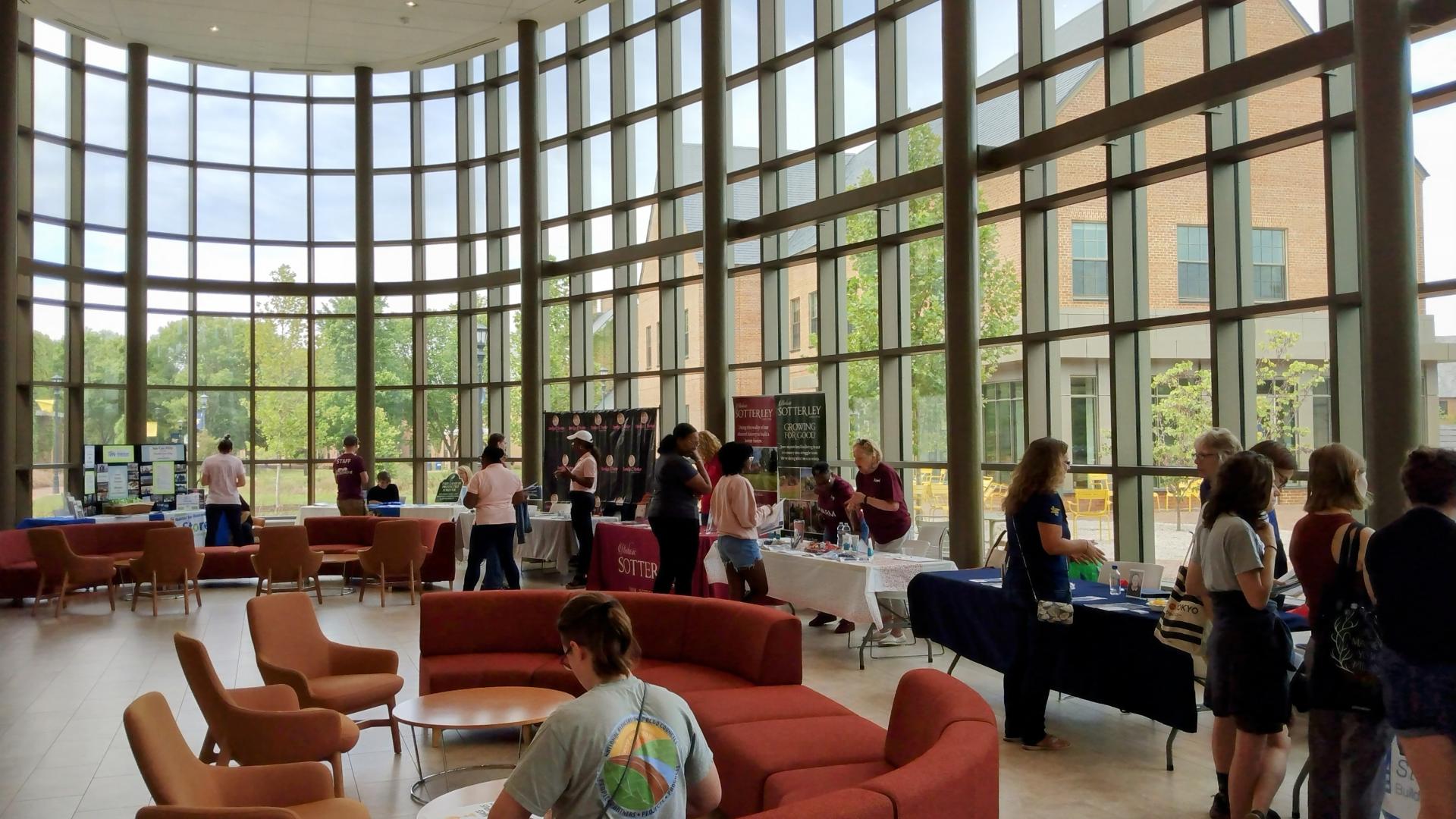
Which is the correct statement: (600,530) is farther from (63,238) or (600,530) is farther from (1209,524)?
(63,238)

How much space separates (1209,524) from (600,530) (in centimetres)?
707

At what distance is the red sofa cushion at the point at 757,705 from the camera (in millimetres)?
4363

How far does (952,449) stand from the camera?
8797 mm

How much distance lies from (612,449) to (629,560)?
2977 millimetres

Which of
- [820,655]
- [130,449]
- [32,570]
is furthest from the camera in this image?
[130,449]

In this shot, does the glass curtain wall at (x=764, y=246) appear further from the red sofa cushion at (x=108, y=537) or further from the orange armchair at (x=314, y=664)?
the orange armchair at (x=314, y=664)

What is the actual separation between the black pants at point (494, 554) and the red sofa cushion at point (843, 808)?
6898mm

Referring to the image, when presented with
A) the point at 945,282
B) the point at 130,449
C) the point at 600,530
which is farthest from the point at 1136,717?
the point at 130,449

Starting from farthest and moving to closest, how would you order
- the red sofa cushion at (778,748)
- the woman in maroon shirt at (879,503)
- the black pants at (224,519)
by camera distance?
the black pants at (224,519), the woman in maroon shirt at (879,503), the red sofa cushion at (778,748)

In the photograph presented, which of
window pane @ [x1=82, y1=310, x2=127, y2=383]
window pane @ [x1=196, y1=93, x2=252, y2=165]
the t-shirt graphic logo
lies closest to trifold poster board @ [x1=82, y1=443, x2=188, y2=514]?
window pane @ [x1=82, y1=310, x2=127, y2=383]

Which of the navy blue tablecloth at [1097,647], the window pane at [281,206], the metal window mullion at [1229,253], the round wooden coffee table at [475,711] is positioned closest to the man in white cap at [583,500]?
the navy blue tablecloth at [1097,647]

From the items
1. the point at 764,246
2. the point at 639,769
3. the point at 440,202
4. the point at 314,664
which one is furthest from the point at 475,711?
the point at 440,202

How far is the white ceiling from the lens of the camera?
13867 mm

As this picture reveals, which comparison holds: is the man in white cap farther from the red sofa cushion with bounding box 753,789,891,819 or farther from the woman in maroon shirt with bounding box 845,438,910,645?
the red sofa cushion with bounding box 753,789,891,819
